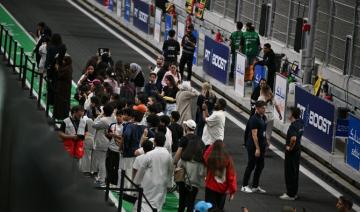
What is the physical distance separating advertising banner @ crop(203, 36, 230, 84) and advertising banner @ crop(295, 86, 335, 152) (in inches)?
198

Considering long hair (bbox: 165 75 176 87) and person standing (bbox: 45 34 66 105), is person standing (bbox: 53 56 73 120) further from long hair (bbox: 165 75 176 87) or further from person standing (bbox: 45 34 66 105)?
long hair (bbox: 165 75 176 87)

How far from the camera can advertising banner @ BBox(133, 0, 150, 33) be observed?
32.5m

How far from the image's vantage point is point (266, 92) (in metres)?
17.5

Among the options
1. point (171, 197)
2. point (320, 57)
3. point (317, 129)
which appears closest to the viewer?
point (171, 197)

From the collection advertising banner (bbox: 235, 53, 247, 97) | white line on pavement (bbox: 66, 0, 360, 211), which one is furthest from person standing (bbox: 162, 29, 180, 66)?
white line on pavement (bbox: 66, 0, 360, 211)

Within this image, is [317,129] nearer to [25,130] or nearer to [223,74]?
[223,74]

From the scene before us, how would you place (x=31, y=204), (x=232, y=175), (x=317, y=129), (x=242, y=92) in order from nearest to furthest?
(x=31, y=204) < (x=232, y=175) < (x=317, y=129) < (x=242, y=92)

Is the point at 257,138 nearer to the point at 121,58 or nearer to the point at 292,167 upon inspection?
the point at 292,167

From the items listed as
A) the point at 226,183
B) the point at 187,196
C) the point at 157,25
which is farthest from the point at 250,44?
the point at 226,183

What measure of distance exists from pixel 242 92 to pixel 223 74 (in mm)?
1391

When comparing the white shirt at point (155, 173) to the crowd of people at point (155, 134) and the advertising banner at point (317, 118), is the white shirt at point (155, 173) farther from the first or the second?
the advertising banner at point (317, 118)

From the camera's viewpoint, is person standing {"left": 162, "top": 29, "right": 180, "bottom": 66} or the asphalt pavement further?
person standing {"left": 162, "top": 29, "right": 180, "bottom": 66}

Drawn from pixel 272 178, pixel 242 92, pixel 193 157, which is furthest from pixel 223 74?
pixel 193 157

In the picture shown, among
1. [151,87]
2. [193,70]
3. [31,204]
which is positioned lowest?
[193,70]
